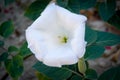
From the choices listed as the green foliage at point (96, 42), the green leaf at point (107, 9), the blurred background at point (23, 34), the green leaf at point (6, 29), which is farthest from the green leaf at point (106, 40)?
the blurred background at point (23, 34)

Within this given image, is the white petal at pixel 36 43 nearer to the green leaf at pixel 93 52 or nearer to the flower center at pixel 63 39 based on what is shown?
the flower center at pixel 63 39

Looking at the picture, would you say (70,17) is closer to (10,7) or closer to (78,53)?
(78,53)

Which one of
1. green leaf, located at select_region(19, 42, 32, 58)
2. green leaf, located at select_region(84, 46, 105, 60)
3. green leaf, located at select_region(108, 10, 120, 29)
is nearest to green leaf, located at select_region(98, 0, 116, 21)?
green leaf, located at select_region(108, 10, 120, 29)

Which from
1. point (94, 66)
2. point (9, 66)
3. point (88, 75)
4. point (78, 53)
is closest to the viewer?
point (78, 53)

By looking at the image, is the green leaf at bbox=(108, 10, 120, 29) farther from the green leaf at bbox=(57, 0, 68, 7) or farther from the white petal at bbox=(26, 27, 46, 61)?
the white petal at bbox=(26, 27, 46, 61)

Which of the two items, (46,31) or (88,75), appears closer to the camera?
(46,31)

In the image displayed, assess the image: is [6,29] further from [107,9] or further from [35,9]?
[107,9]

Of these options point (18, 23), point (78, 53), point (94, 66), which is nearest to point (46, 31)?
point (78, 53)
